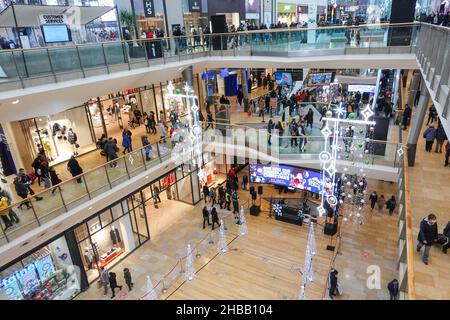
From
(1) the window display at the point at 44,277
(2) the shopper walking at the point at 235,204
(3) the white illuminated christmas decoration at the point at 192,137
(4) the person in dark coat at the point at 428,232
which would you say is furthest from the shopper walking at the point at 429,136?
(1) the window display at the point at 44,277

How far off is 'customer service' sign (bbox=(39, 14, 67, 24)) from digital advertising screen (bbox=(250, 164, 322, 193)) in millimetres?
10487

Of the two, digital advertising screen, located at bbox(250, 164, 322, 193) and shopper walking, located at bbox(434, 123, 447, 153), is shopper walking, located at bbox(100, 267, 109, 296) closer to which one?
digital advertising screen, located at bbox(250, 164, 322, 193)

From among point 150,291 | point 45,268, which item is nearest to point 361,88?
point 150,291

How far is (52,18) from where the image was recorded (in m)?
10.1

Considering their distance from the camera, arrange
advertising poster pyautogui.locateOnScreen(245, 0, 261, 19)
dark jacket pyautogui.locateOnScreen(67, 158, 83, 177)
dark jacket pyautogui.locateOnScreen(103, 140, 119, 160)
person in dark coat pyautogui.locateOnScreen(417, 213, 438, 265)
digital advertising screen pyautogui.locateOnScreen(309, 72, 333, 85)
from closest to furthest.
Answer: person in dark coat pyautogui.locateOnScreen(417, 213, 438, 265), dark jacket pyautogui.locateOnScreen(67, 158, 83, 177), dark jacket pyautogui.locateOnScreen(103, 140, 119, 160), digital advertising screen pyautogui.locateOnScreen(309, 72, 333, 85), advertising poster pyautogui.locateOnScreen(245, 0, 261, 19)

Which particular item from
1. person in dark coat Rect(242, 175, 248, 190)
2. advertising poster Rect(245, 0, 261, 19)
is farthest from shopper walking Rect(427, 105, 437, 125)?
advertising poster Rect(245, 0, 261, 19)

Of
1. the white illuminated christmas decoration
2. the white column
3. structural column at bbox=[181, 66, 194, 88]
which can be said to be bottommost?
the white illuminated christmas decoration

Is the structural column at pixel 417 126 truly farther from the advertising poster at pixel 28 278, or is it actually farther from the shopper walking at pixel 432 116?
the advertising poster at pixel 28 278

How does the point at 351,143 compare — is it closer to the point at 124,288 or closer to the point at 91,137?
the point at 124,288

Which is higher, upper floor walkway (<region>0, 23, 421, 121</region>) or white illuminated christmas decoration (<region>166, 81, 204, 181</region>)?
upper floor walkway (<region>0, 23, 421, 121</region>)

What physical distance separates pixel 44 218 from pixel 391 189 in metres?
16.1

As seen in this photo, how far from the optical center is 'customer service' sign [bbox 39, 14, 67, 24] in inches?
392

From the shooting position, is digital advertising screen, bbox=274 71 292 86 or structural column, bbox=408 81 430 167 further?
digital advertising screen, bbox=274 71 292 86
